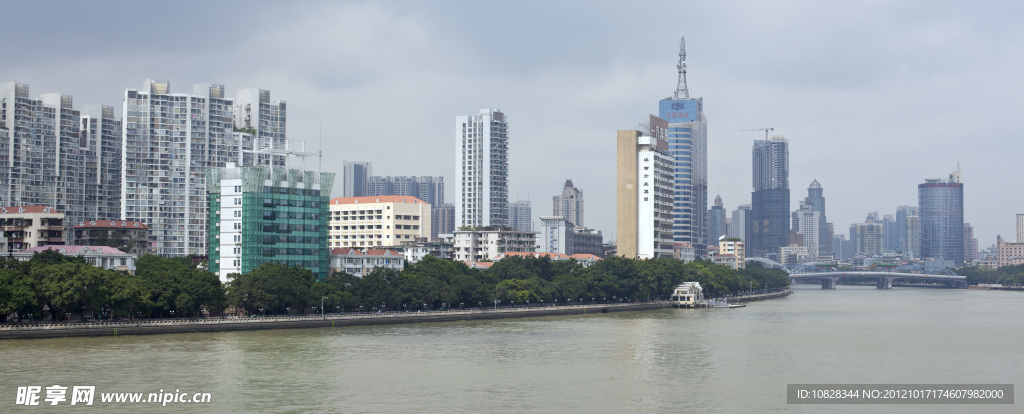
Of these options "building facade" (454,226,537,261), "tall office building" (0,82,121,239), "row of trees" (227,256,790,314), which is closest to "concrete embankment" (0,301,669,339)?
"row of trees" (227,256,790,314)

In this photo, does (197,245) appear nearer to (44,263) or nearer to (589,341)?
(44,263)

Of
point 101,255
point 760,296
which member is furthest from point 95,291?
point 760,296

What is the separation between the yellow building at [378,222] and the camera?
522 feet

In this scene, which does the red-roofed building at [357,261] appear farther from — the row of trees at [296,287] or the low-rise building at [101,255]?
the low-rise building at [101,255]

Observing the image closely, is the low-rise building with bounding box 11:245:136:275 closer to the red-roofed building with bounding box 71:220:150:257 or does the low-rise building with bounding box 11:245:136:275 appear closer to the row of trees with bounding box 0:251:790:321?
the row of trees with bounding box 0:251:790:321

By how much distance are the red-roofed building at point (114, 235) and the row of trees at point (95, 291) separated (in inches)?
1482

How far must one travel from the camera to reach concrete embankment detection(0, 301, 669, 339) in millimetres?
70000

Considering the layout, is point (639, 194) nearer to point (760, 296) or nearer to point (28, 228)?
point (760, 296)

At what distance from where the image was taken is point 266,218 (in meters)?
95.9

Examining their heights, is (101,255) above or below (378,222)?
below

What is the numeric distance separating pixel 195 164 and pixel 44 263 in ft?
198

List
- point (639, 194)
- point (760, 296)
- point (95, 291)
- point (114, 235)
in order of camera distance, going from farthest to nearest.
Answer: point (760, 296) → point (639, 194) → point (114, 235) → point (95, 291)

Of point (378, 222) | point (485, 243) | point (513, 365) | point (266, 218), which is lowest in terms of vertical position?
point (513, 365)

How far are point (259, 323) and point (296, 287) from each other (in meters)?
7.65
